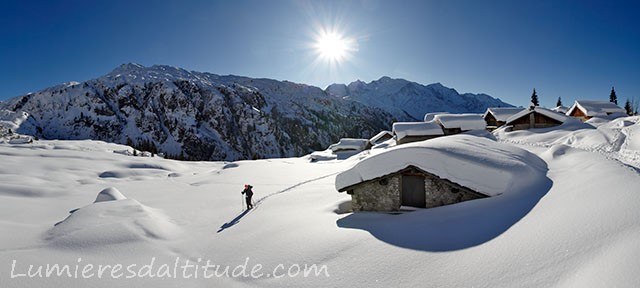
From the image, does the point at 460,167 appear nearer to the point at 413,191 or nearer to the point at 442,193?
the point at 442,193

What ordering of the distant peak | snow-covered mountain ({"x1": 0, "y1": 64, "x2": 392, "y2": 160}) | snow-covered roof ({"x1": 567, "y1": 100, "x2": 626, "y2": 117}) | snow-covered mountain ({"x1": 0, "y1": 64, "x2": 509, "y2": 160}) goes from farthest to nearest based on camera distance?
1. the distant peak
2. snow-covered mountain ({"x1": 0, "y1": 64, "x2": 392, "y2": 160})
3. snow-covered mountain ({"x1": 0, "y1": 64, "x2": 509, "y2": 160})
4. snow-covered roof ({"x1": 567, "y1": 100, "x2": 626, "y2": 117})

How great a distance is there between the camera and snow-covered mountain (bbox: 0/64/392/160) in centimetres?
10738

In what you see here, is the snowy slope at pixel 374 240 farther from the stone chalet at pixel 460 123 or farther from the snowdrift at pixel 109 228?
the stone chalet at pixel 460 123

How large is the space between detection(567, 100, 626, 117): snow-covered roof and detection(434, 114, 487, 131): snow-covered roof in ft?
55.8

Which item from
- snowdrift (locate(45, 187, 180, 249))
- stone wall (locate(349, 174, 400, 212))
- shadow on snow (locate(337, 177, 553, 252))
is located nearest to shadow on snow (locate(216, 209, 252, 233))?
snowdrift (locate(45, 187, 180, 249))

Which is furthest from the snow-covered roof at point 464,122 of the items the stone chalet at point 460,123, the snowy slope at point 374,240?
the snowy slope at point 374,240

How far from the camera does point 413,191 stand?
439 inches

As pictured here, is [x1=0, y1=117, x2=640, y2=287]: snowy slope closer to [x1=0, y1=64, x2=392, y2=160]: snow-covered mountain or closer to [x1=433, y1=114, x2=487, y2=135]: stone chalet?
[x1=433, y1=114, x2=487, y2=135]: stone chalet

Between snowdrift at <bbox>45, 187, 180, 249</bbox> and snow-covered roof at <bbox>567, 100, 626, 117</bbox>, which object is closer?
snowdrift at <bbox>45, 187, 180, 249</bbox>

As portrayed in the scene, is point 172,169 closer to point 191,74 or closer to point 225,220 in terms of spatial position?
point 225,220

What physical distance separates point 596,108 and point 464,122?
21.8 m

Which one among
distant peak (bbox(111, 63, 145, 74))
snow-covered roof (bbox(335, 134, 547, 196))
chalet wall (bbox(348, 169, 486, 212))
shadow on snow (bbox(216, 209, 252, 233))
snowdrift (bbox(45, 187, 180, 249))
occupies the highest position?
distant peak (bbox(111, 63, 145, 74))

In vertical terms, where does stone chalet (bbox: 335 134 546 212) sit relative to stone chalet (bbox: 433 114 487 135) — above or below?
below

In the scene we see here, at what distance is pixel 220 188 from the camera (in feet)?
79.6
